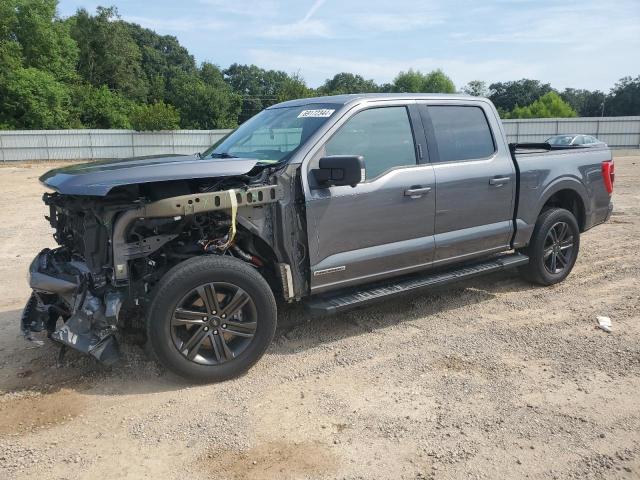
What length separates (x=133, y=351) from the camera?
4.19 m

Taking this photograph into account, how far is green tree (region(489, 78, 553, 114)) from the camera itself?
97375mm

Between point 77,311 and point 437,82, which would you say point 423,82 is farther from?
point 77,311

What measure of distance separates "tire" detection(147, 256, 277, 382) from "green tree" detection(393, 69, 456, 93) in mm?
92927

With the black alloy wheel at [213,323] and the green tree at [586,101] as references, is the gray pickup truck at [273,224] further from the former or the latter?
the green tree at [586,101]

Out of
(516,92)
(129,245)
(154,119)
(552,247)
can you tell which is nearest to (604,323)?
(552,247)

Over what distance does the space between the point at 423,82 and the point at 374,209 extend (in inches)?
3816

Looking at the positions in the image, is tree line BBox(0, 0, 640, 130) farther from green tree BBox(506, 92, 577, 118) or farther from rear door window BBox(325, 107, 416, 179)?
rear door window BBox(325, 107, 416, 179)

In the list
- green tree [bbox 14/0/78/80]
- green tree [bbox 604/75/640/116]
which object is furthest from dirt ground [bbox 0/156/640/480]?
green tree [bbox 604/75/640/116]

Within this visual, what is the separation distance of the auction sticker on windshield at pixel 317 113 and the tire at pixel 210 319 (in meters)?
1.41

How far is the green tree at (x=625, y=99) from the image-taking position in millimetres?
81938

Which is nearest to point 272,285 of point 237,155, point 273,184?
point 273,184

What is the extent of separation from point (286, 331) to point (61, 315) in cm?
181

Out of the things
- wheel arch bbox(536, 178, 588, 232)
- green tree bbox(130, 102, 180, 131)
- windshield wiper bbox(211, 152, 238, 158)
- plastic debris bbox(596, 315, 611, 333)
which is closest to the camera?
windshield wiper bbox(211, 152, 238, 158)

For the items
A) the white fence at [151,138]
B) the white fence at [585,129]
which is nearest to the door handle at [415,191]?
the white fence at [151,138]
